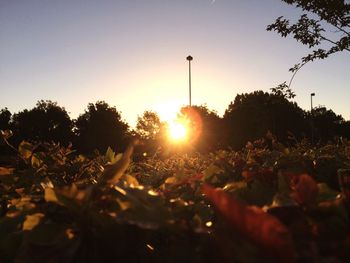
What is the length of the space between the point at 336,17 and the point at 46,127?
62460 millimetres

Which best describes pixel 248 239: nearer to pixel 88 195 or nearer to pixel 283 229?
pixel 283 229

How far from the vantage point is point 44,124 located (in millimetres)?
67188

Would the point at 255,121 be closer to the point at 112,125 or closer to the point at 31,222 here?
the point at 112,125

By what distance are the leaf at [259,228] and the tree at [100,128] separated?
64343 millimetres

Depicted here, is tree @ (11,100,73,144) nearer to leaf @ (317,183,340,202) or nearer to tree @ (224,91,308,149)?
tree @ (224,91,308,149)

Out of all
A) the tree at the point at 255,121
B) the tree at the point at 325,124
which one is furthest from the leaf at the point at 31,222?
the tree at the point at 325,124

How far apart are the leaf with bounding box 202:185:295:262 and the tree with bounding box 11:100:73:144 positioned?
2625 inches

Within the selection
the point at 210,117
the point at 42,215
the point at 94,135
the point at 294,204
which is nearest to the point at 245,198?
the point at 294,204

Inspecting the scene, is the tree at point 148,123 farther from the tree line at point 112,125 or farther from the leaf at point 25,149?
the leaf at point 25,149

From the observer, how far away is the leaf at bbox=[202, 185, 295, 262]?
66 cm

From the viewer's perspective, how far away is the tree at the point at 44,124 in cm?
6594

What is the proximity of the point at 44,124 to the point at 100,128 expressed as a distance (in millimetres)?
9920

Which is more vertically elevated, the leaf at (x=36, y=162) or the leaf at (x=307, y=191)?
the leaf at (x=36, y=162)

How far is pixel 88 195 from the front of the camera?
87cm
